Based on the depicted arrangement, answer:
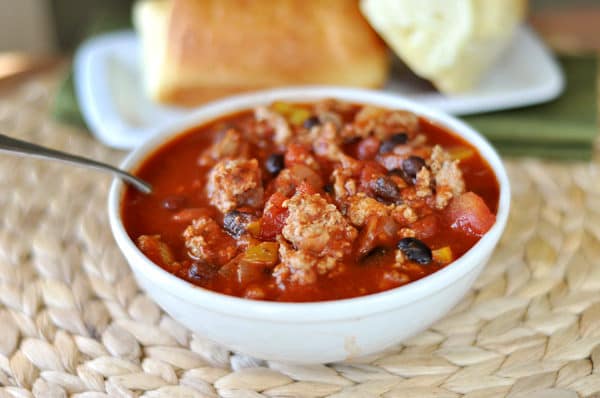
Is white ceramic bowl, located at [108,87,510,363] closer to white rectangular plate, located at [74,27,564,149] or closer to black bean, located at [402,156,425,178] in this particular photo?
black bean, located at [402,156,425,178]

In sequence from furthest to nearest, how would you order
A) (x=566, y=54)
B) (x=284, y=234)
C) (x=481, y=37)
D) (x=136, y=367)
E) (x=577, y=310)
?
(x=566, y=54) < (x=481, y=37) < (x=577, y=310) < (x=136, y=367) < (x=284, y=234)

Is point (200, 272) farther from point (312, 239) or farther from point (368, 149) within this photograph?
point (368, 149)

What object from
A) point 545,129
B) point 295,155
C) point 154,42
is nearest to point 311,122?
point 295,155

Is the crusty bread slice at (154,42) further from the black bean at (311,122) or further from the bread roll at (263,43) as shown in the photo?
the black bean at (311,122)

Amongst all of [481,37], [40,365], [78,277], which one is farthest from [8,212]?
[481,37]

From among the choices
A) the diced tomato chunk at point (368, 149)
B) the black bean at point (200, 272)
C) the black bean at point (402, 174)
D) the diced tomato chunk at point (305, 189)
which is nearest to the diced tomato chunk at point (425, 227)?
the black bean at point (402, 174)

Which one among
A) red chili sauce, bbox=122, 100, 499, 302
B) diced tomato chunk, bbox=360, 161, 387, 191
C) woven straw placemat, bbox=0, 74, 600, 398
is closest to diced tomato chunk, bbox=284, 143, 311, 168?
red chili sauce, bbox=122, 100, 499, 302

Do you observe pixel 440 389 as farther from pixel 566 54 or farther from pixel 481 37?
pixel 566 54
